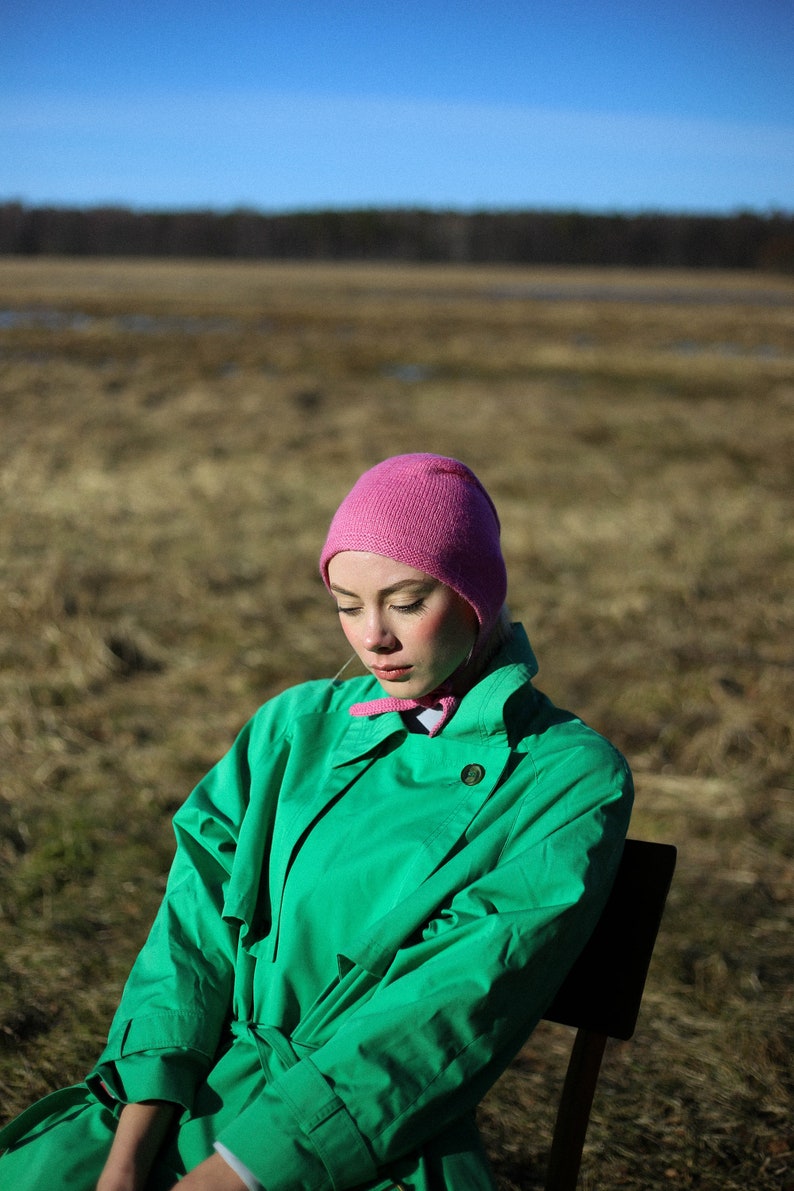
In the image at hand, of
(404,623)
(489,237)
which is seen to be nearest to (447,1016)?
(404,623)

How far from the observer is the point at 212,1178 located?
4.68ft

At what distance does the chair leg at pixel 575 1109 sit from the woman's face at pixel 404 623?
66cm

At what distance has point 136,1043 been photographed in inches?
64.6

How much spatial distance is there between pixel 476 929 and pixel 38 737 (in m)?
3.70

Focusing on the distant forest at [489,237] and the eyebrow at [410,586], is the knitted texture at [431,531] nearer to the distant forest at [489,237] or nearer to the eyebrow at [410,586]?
the eyebrow at [410,586]

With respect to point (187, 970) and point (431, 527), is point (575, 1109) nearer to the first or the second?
point (187, 970)

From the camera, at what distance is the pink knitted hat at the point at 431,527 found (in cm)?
168

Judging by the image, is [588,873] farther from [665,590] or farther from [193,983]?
[665,590]

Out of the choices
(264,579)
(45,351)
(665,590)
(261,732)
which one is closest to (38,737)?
(264,579)

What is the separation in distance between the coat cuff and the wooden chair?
1.38 feet

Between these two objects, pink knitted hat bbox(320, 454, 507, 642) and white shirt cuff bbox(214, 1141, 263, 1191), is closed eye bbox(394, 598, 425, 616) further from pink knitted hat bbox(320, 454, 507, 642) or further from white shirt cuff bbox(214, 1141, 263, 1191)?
white shirt cuff bbox(214, 1141, 263, 1191)

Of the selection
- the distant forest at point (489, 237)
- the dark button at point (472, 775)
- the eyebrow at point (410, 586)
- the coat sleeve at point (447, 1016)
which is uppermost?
the distant forest at point (489, 237)

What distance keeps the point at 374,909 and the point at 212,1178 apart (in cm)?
45

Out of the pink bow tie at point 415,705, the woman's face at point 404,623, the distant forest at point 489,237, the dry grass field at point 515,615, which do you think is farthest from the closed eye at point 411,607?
the distant forest at point 489,237
